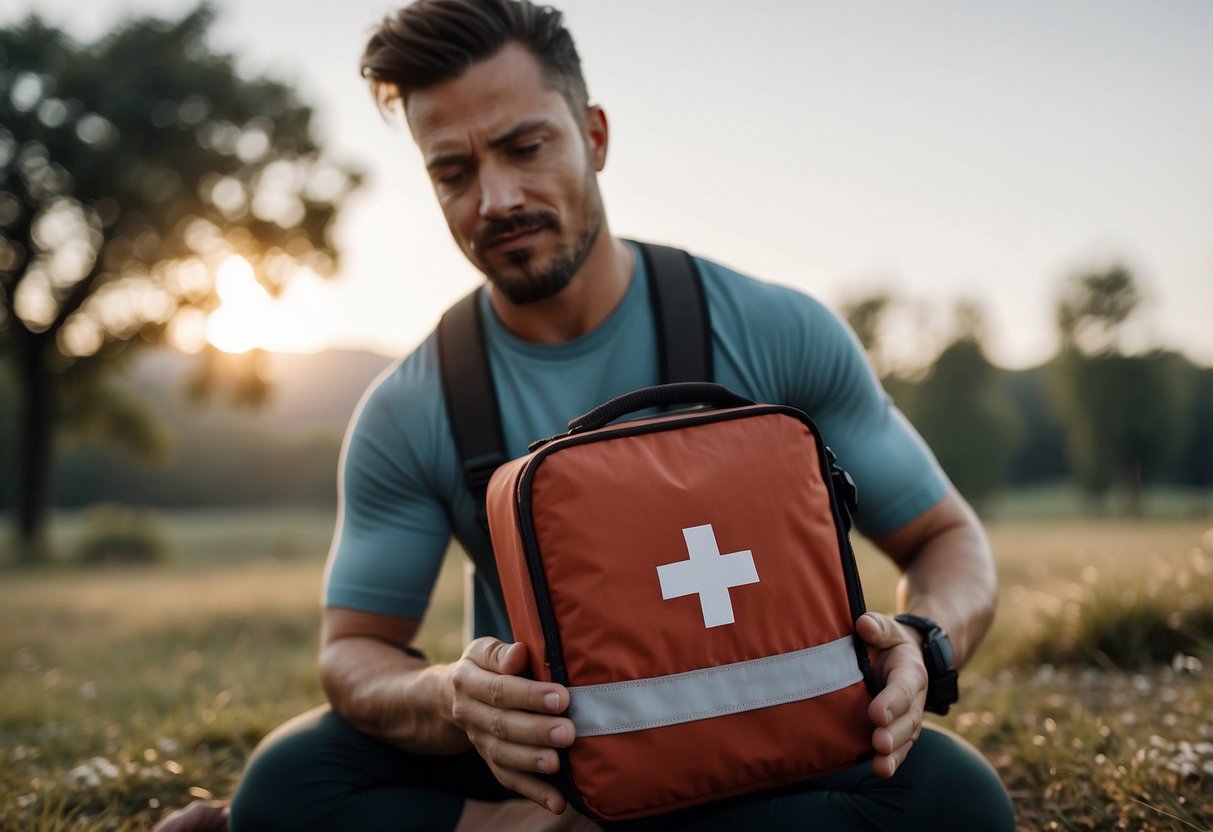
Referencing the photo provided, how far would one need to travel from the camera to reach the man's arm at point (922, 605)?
1654 mm

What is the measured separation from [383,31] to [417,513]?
1427mm

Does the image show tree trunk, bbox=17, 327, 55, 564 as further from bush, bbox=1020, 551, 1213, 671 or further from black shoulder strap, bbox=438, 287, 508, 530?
bush, bbox=1020, 551, 1213, 671

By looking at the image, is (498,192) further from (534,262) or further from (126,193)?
(126,193)

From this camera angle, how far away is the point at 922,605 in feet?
7.28

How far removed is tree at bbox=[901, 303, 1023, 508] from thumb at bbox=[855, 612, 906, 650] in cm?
4608

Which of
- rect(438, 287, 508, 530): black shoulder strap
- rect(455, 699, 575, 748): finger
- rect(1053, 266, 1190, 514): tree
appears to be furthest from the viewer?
rect(1053, 266, 1190, 514): tree

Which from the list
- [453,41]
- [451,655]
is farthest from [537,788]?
[451,655]

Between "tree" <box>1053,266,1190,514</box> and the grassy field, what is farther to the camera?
"tree" <box>1053,266,1190,514</box>

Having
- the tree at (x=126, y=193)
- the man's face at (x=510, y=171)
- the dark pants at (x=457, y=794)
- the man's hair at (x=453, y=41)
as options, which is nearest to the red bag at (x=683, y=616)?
the dark pants at (x=457, y=794)

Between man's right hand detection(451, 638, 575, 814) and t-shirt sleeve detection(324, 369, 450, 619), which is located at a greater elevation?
t-shirt sleeve detection(324, 369, 450, 619)

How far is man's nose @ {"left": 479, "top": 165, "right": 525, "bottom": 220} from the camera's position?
2.37m

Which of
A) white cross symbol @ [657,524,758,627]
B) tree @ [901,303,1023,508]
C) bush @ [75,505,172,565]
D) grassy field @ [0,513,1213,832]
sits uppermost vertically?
white cross symbol @ [657,524,758,627]

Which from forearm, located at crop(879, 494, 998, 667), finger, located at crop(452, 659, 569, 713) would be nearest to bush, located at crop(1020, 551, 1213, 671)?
forearm, located at crop(879, 494, 998, 667)

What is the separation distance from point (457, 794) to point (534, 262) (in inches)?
58.7
